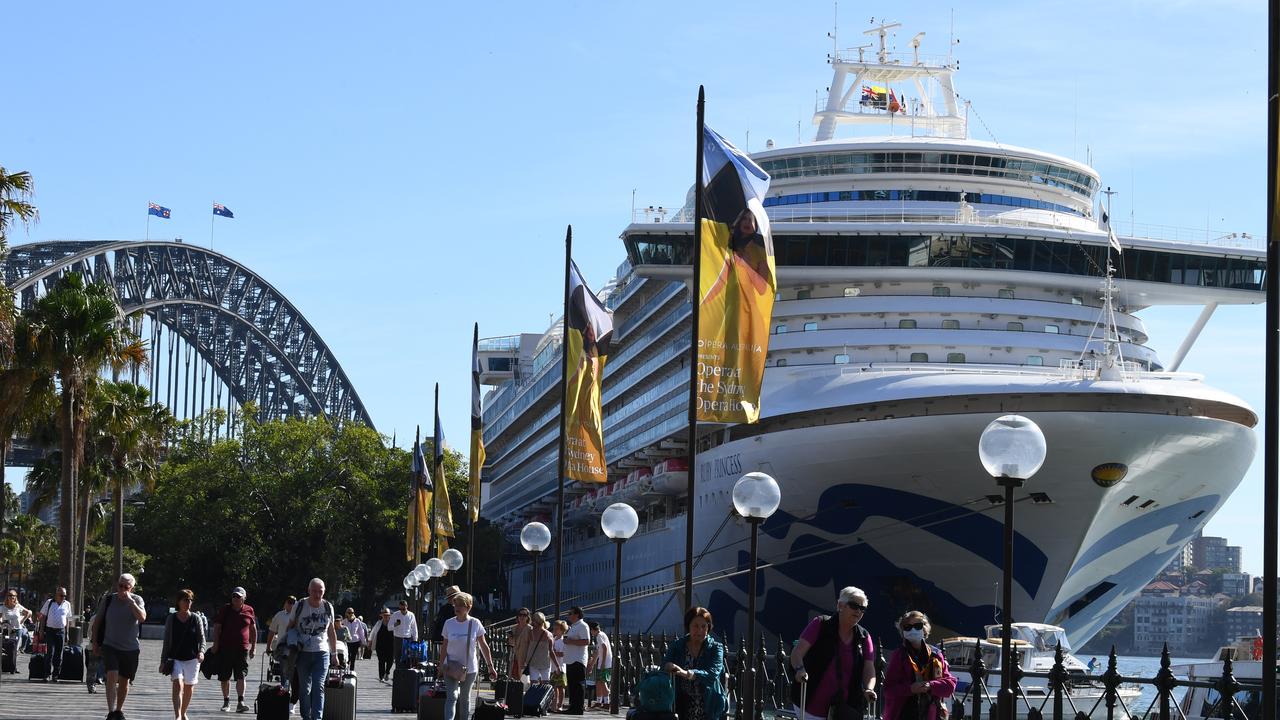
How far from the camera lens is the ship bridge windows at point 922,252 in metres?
39.0

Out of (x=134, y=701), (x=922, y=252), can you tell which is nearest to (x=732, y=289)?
Result: (x=134, y=701)

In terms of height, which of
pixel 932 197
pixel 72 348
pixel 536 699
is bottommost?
pixel 536 699

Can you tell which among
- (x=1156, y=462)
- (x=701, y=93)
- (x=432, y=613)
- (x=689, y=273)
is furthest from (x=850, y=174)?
(x=432, y=613)

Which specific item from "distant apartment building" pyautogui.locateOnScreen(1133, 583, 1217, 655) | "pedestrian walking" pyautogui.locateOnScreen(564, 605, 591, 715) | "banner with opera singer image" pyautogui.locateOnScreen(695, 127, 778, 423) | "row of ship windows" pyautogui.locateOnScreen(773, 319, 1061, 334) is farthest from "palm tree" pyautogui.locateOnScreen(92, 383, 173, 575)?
"distant apartment building" pyautogui.locateOnScreen(1133, 583, 1217, 655)

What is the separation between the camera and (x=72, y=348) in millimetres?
38344

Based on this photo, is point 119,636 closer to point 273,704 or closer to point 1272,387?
point 273,704

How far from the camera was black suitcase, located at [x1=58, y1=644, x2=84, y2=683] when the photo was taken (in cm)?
2744

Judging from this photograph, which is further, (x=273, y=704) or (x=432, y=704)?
(x=432, y=704)

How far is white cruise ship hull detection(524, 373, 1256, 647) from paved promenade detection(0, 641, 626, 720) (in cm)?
880

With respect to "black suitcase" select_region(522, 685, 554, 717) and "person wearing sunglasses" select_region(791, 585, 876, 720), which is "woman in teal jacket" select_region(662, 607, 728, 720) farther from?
"black suitcase" select_region(522, 685, 554, 717)

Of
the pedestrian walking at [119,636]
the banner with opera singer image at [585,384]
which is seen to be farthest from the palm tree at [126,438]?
the pedestrian walking at [119,636]

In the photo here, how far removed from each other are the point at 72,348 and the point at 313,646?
22.4 m

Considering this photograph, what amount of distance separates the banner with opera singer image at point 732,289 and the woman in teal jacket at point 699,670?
6.69 m

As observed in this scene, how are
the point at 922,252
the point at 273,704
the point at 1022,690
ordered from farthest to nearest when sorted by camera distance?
the point at 922,252, the point at 1022,690, the point at 273,704
